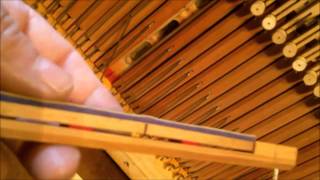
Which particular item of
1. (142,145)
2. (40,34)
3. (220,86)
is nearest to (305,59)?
(220,86)

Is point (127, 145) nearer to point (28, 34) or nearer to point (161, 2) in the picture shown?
Answer: point (28, 34)

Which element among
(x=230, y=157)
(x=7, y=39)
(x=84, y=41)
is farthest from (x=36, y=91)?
(x=84, y=41)

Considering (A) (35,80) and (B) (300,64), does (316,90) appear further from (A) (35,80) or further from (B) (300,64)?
(A) (35,80)

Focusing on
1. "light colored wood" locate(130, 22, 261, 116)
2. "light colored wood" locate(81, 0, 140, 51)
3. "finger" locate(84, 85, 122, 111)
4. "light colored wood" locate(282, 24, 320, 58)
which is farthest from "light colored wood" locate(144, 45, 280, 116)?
"finger" locate(84, 85, 122, 111)

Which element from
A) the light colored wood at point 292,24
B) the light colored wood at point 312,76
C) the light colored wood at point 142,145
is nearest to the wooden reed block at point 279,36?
the light colored wood at point 292,24

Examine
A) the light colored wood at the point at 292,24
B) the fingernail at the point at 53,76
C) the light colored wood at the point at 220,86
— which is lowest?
the light colored wood at the point at 220,86

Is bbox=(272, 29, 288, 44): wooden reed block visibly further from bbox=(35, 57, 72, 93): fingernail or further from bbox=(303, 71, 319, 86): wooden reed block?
bbox=(35, 57, 72, 93): fingernail

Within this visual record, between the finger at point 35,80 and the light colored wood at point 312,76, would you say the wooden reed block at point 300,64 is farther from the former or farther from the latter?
the finger at point 35,80
